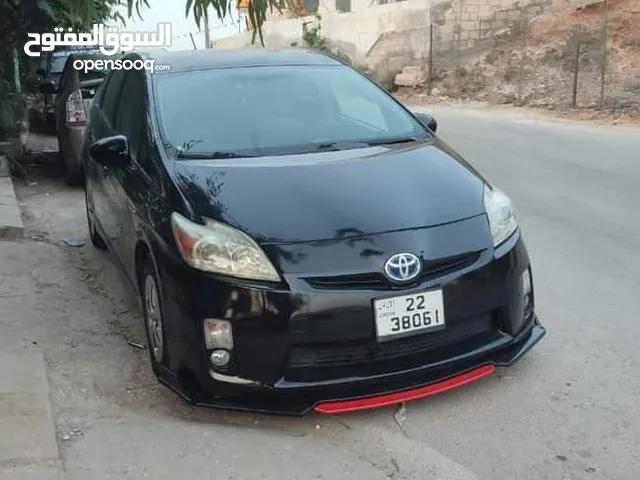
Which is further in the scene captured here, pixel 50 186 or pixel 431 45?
pixel 431 45

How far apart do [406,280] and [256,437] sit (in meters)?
0.90

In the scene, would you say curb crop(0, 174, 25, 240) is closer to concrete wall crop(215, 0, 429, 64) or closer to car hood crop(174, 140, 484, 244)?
car hood crop(174, 140, 484, 244)

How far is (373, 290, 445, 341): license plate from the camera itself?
11.1 feet

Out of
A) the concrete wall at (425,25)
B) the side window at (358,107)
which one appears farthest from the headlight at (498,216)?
the concrete wall at (425,25)

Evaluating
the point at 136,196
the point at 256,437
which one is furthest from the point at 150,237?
the point at 256,437

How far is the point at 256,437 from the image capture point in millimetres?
3439

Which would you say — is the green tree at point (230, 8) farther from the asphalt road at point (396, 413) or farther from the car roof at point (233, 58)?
the car roof at point (233, 58)

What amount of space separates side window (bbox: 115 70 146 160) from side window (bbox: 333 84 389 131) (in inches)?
45.0

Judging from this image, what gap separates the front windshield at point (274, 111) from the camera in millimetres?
4395

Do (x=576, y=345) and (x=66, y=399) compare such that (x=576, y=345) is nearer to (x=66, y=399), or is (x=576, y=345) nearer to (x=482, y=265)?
(x=482, y=265)

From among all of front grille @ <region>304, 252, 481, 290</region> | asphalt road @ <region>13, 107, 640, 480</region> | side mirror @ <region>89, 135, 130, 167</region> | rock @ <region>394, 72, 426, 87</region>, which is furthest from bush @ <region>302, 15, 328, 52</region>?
front grille @ <region>304, 252, 481, 290</region>

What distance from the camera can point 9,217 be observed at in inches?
267

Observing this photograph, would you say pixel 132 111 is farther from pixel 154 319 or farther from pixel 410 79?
pixel 410 79

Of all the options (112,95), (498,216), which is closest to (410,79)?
(112,95)
